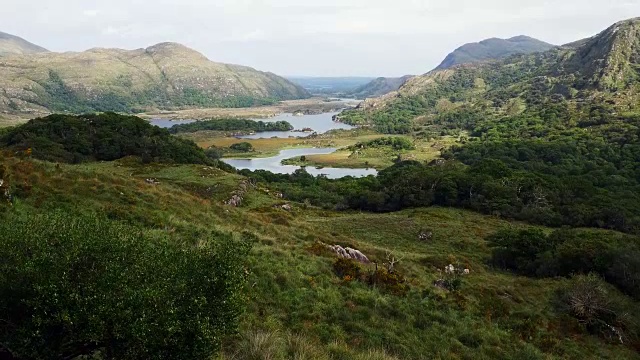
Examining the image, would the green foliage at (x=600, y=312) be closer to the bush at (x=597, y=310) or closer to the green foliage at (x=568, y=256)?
the bush at (x=597, y=310)

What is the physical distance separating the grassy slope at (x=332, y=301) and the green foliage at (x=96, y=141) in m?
43.5

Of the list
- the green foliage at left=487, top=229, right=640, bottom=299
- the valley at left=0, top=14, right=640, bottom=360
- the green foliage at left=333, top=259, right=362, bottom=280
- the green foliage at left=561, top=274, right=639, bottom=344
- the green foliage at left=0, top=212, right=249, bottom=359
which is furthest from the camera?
the green foliage at left=487, top=229, right=640, bottom=299

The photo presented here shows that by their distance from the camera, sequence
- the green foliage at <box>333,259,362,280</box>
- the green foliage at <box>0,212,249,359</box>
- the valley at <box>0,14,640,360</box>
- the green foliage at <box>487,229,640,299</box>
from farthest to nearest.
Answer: the green foliage at <box>487,229,640,299</box> → the green foliage at <box>333,259,362,280</box> → the valley at <box>0,14,640,360</box> → the green foliage at <box>0,212,249,359</box>

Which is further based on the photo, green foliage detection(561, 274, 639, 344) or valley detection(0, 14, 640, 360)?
green foliage detection(561, 274, 639, 344)

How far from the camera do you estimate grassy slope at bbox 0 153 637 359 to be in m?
17.8

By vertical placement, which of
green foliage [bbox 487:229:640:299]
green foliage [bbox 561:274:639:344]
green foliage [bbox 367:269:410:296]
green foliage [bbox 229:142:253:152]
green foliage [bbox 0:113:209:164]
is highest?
green foliage [bbox 0:113:209:164]

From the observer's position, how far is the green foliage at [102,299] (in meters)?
9.40

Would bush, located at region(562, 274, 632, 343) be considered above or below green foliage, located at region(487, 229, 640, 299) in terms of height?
above

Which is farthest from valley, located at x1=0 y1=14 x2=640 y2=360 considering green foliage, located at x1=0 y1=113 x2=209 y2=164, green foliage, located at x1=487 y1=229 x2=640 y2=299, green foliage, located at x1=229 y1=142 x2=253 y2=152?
green foliage, located at x1=229 y1=142 x2=253 y2=152

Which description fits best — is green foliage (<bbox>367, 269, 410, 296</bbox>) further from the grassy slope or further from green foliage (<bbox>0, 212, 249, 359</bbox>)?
green foliage (<bbox>0, 212, 249, 359</bbox>)

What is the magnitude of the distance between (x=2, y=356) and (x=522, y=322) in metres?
24.3

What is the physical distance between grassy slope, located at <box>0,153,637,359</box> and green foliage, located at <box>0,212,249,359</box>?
107 inches

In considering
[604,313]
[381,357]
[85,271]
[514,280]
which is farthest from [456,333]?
[514,280]

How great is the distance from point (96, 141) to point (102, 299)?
78287 mm
